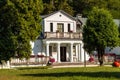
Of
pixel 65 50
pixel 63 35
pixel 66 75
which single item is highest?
pixel 66 75

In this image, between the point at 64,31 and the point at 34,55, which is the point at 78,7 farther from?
the point at 34,55

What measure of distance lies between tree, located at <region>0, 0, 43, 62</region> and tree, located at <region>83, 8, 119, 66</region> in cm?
1342

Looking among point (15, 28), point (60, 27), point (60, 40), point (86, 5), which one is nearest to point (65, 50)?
point (60, 40)

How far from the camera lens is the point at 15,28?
1531 inches

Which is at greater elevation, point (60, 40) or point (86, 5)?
point (86, 5)

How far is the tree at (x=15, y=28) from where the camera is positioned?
1500 inches

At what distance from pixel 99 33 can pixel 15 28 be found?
1591cm

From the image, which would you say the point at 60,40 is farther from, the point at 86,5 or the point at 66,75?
the point at 66,75

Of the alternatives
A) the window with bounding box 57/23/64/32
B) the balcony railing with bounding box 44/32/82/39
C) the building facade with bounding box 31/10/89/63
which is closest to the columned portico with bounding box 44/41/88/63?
the building facade with bounding box 31/10/89/63

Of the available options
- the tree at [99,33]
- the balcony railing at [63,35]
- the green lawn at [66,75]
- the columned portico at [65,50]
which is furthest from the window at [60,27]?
the green lawn at [66,75]

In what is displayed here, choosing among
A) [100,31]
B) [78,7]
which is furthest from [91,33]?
[78,7]

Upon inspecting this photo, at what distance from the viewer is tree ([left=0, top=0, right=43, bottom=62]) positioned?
38.1 m

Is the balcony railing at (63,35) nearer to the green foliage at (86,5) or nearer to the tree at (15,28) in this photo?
the tree at (15,28)

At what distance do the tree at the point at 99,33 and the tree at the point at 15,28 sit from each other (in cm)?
1342
